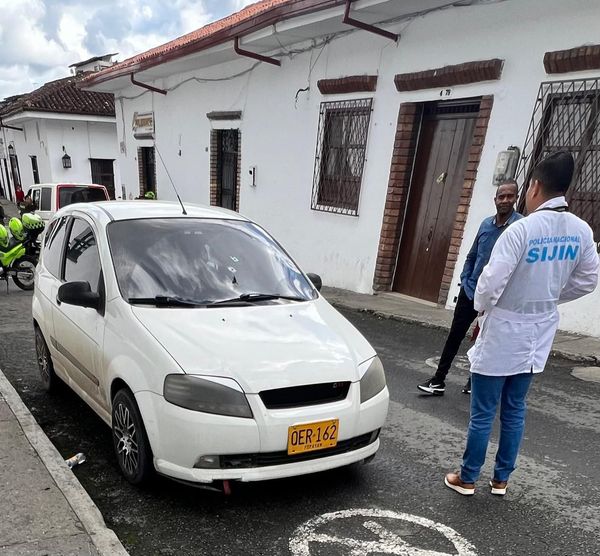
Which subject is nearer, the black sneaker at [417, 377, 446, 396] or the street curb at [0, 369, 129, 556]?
the street curb at [0, 369, 129, 556]

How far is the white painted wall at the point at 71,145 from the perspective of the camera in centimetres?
2133

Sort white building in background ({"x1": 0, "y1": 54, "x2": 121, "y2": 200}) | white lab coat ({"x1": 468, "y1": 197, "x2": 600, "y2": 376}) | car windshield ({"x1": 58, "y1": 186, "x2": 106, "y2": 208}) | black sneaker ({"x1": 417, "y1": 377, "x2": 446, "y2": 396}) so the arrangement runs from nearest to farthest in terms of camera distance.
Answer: white lab coat ({"x1": 468, "y1": 197, "x2": 600, "y2": 376})
black sneaker ({"x1": 417, "y1": 377, "x2": 446, "y2": 396})
car windshield ({"x1": 58, "y1": 186, "x2": 106, "y2": 208})
white building in background ({"x1": 0, "y1": 54, "x2": 121, "y2": 200})

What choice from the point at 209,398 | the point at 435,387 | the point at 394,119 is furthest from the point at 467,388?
the point at 394,119

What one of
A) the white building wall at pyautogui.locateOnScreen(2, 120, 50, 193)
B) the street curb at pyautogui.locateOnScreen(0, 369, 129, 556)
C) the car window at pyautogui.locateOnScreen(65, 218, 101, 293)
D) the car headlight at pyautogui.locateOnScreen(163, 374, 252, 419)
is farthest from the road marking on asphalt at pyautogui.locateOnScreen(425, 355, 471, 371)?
the white building wall at pyautogui.locateOnScreen(2, 120, 50, 193)

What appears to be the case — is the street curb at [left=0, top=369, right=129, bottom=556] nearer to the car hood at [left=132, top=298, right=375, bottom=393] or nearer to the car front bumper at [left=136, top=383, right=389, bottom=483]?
the car front bumper at [left=136, top=383, right=389, bottom=483]

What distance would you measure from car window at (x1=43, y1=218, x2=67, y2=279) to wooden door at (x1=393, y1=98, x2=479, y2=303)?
5347 millimetres

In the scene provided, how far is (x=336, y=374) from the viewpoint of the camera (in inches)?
107

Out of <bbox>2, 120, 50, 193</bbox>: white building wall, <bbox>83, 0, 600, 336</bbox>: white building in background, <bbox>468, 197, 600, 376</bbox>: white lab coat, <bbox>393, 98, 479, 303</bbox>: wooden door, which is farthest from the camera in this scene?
<bbox>2, 120, 50, 193</bbox>: white building wall

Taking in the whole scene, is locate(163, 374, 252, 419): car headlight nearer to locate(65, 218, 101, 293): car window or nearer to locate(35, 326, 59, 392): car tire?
locate(65, 218, 101, 293): car window

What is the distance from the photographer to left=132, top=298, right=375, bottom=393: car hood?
2.60m

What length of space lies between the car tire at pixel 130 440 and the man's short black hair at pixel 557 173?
2.52 metres

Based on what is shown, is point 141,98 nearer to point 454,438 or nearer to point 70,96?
point 70,96

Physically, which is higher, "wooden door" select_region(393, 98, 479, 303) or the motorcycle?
"wooden door" select_region(393, 98, 479, 303)

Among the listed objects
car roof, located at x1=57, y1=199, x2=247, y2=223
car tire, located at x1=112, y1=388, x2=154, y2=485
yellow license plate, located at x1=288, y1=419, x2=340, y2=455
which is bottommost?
car tire, located at x1=112, y1=388, x2=154, y2=485
